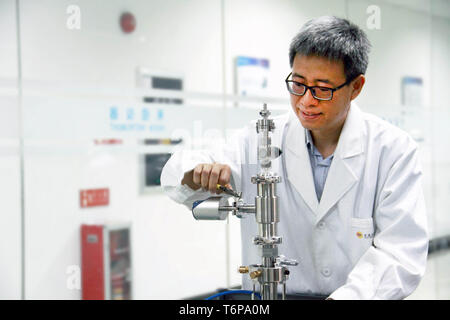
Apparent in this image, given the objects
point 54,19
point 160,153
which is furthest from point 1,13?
point 160,153

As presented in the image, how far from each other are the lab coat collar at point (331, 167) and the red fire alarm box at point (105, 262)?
4.80ft

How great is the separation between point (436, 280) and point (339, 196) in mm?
3004

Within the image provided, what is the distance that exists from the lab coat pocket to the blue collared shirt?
5.3 inches

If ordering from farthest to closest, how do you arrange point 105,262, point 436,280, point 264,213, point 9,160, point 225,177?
point 436,280 → point 105,262 → point 9,160 → point 225,177 → point 264,213

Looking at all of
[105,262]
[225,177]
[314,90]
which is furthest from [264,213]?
[105,262]

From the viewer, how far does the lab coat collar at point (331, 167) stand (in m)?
1.25

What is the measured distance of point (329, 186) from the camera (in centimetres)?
125

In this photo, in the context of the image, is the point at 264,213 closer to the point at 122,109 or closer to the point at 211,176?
the point at 211,176

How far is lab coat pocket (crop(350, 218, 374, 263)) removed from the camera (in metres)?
1.21

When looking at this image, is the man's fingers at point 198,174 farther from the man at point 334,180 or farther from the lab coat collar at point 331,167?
the lab coat collar at point 331,167

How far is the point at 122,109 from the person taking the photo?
8.29ft

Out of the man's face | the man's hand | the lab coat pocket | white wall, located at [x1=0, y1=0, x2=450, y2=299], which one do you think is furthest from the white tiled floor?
the man's hand

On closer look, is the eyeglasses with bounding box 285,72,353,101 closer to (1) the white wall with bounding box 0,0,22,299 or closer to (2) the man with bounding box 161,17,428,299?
(2) the man with bounding box 161,17,428,299
